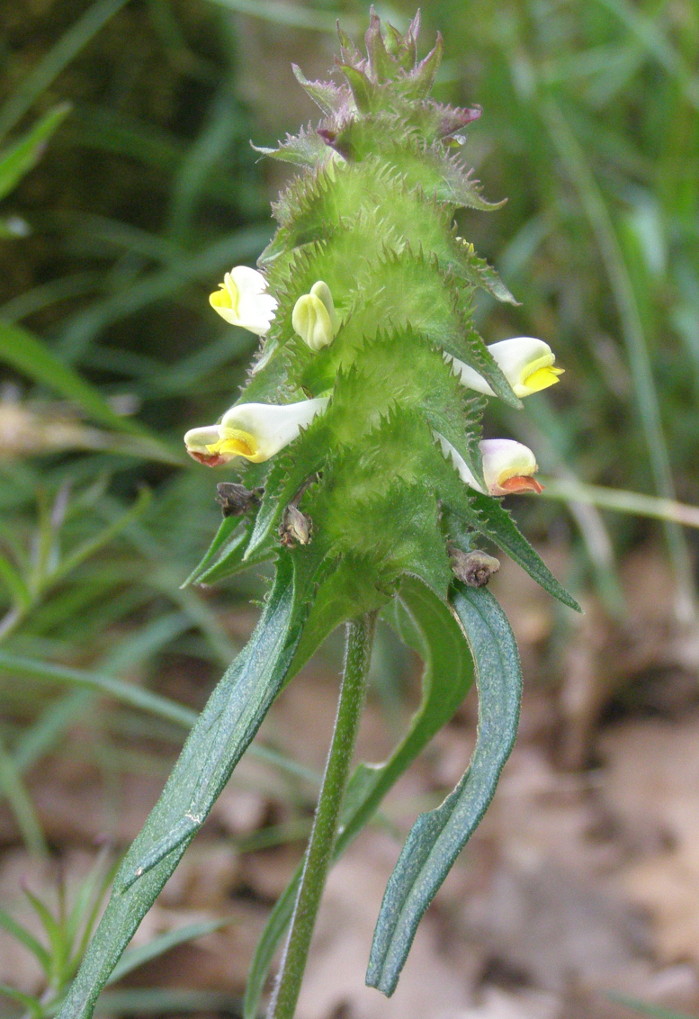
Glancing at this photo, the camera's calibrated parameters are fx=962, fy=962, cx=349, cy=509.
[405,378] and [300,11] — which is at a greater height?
[300,11]

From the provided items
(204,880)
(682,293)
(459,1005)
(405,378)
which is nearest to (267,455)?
(405,378)

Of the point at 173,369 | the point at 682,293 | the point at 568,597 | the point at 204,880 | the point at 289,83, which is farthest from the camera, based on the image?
the point at 289,83

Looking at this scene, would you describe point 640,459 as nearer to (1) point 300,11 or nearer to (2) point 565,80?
(2) point 565,80

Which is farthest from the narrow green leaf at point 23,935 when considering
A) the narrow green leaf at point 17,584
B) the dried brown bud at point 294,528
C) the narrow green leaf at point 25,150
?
the narrow green leaf at point 25,150

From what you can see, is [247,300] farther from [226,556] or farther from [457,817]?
[457,817]

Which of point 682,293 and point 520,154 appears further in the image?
point 520,154

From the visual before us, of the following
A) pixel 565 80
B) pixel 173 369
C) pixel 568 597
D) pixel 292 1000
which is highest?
pixel 565 80

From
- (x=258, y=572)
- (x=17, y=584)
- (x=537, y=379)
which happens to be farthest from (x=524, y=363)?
(x=258, y=572)
